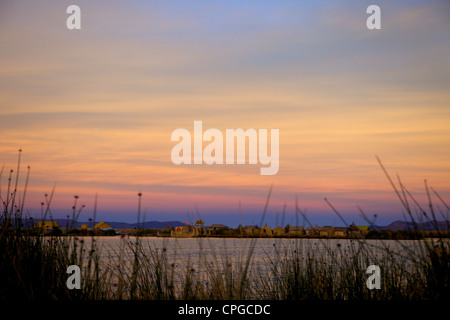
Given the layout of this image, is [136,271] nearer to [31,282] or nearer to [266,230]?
[31,282]

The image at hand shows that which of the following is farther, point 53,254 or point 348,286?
point 348,286

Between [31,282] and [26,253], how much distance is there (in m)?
0.55

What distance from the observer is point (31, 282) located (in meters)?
4.49
